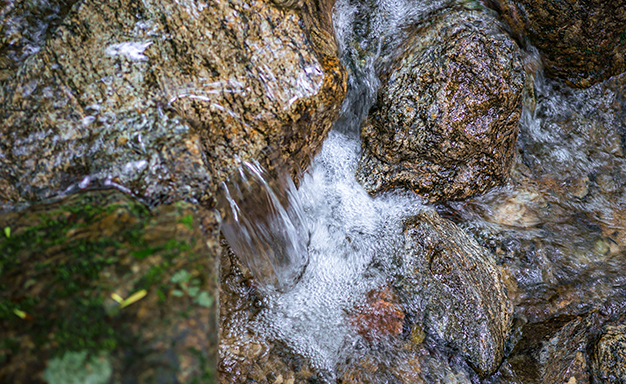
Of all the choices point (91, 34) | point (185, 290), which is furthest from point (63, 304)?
point (91, 34)

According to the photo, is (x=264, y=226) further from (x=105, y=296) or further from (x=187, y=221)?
(x=105, y=296)

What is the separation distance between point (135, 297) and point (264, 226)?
5.40 ft

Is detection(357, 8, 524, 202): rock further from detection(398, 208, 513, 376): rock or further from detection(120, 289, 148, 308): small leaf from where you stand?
detection(120, 289, 148, 308): small leaf

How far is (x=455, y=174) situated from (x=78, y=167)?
3.41 m

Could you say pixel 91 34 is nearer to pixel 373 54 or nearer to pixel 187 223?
pixel 187 223

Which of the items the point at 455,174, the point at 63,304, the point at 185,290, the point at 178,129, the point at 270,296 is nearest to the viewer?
the point at 63,304

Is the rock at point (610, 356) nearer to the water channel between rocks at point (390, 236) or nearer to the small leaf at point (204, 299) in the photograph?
the water channel between rocks at point (390, 236)

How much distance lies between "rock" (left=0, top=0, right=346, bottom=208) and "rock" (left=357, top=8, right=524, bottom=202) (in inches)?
40.5

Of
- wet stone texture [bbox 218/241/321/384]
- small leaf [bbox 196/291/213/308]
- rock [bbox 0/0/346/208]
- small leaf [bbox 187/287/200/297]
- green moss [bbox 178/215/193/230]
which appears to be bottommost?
wet stone texture [bbox 218/241/321/384]

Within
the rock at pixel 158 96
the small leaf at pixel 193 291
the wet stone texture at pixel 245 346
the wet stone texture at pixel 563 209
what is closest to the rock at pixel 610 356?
the wet stone texture at pixel 563 209

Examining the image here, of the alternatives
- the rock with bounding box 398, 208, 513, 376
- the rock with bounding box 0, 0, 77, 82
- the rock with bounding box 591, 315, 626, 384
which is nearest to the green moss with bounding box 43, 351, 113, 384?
the rock with bounding box 0, 0, 77, 82

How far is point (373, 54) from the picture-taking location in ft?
12.6

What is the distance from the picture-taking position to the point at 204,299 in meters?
1.68

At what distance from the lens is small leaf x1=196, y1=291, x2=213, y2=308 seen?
65.4 inches
